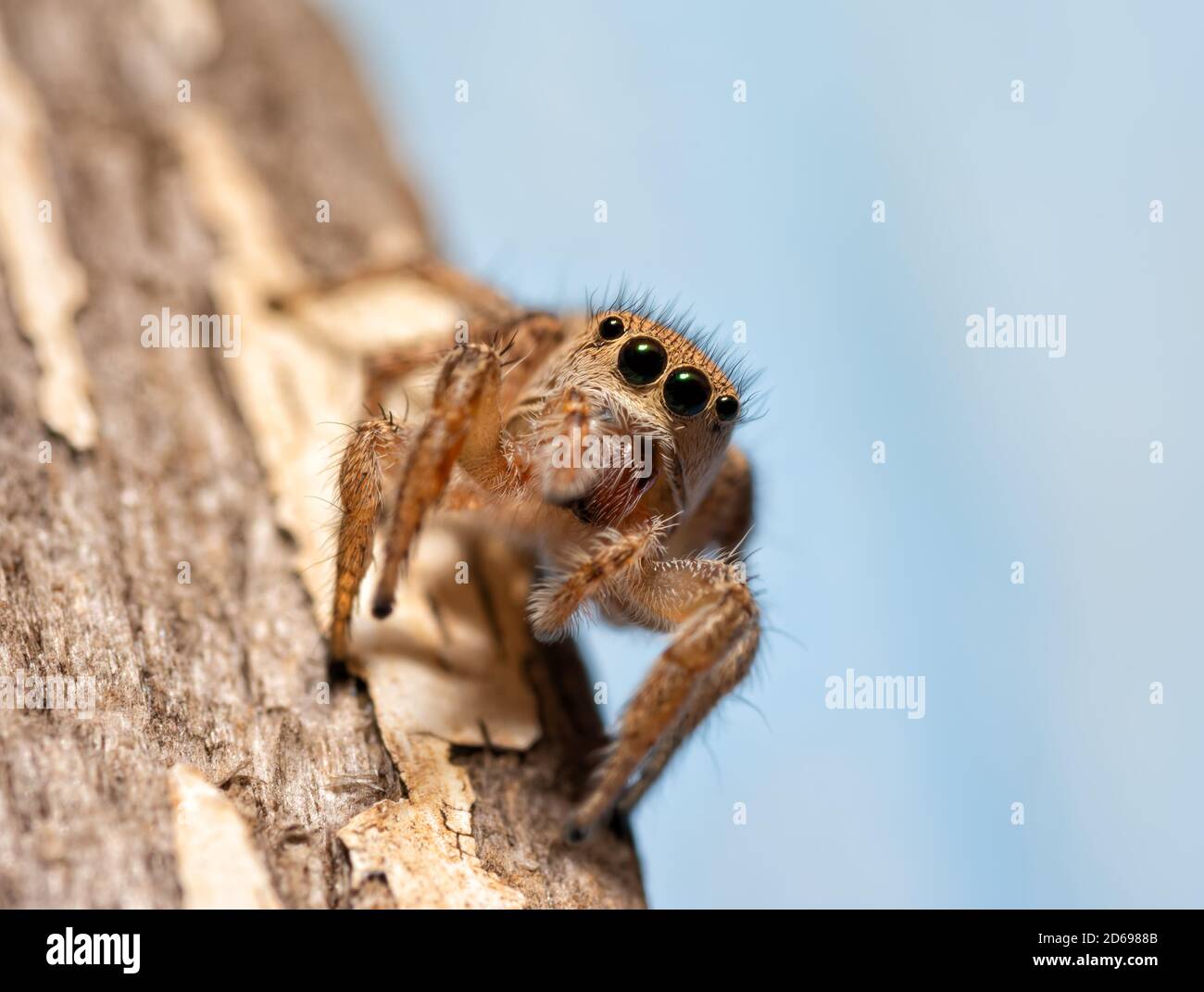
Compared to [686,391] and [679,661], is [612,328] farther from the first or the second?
[679,661]

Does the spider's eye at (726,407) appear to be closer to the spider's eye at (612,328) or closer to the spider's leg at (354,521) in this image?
the spider's eye at (612,328)

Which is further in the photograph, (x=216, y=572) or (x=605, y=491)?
(x=216, y=572)

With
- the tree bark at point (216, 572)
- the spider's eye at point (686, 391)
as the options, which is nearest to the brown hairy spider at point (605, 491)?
the spider's eye at point (686, 391)

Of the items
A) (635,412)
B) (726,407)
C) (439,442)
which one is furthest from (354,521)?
(726,407)

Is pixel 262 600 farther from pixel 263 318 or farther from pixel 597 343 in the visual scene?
pixel 263 318

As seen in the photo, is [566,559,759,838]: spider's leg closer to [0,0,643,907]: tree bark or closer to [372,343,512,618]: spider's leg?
[0,0,643,907]: tree bark
